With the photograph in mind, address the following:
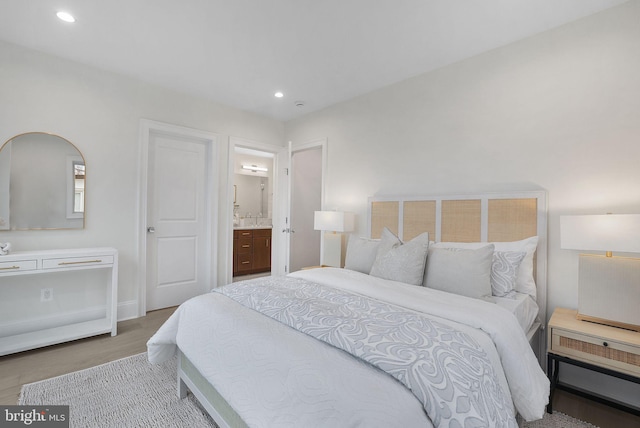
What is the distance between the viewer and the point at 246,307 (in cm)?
180

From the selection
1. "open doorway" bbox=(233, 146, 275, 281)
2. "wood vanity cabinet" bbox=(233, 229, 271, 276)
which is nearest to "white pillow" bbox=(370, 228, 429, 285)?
"open doorway" bbox=(233, 146, 275, 281)

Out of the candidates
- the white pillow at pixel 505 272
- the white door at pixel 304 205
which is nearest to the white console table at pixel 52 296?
the white door at pixel 304 205

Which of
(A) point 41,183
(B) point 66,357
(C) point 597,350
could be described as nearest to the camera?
(C) point 597,350

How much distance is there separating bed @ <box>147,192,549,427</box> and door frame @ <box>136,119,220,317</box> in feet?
5.77

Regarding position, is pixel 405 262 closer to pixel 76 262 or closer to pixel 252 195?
pixel 76 262

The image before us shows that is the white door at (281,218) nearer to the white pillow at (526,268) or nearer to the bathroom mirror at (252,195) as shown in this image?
the bathroom mirror at (252,195)

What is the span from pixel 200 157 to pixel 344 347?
3.52 m

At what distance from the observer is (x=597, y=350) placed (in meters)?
Answer: 1.79

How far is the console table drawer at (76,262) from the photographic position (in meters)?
2.59

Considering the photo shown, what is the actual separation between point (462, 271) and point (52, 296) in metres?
3.73

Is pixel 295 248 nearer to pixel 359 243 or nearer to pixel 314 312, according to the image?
pixel 359 243

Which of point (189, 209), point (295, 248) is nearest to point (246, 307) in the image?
point (189, 209)

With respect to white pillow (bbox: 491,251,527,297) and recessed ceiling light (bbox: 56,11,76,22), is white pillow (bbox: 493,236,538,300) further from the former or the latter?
recessed ceiling light (bbox: 56,11,76,22)

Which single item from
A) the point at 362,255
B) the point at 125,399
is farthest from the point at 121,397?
the point at 362,255
